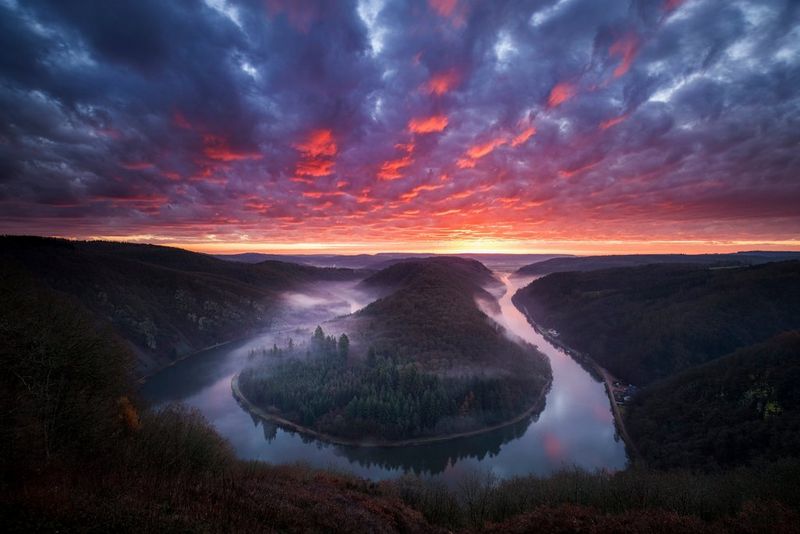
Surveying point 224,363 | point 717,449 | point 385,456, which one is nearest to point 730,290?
point 717,449

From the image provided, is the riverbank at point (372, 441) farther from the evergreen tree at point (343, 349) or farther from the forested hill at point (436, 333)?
the evergreen tree at point (343, 349)

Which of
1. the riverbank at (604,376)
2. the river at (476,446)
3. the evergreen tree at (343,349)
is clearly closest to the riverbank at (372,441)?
the river at (476,446)

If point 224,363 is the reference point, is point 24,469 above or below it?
above

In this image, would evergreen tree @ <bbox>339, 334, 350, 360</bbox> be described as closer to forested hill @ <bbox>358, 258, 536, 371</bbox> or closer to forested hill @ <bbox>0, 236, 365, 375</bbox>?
forested hill @ <bbox>358, 258, 536, 371</bbox>

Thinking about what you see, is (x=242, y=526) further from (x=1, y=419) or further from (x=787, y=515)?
(x=787, y=515)

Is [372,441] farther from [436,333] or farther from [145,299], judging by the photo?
[145,299]

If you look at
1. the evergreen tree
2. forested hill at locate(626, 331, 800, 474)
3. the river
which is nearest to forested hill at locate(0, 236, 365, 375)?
the river
